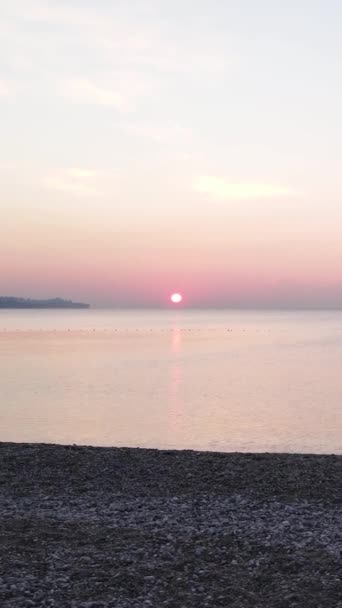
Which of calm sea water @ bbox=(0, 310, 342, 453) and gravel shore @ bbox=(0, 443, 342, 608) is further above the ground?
gravel shore @ bbox=(0, 443, 342, 608)

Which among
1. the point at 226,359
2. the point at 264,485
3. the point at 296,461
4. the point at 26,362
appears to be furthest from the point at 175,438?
the point at 226,359

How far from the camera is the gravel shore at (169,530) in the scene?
11609 mm

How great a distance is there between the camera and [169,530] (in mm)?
15016

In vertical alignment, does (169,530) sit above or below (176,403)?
above

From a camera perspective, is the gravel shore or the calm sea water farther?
the calm sea water

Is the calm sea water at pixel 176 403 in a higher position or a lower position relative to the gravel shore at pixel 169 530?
lower

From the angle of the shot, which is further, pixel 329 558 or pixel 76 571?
pixel 329 558

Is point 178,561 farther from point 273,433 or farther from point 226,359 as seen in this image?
point 226,359

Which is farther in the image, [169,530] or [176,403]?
[176,403]

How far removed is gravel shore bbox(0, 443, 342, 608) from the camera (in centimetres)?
1161

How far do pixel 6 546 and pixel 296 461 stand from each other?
39.2ft

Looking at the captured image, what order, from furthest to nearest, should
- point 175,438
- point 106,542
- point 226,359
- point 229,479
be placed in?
point 226,359
point 175,438
point 229,479
point 106,542

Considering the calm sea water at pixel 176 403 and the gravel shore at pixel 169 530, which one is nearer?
the gravel shore at pixel 169 530

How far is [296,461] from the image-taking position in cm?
2253
